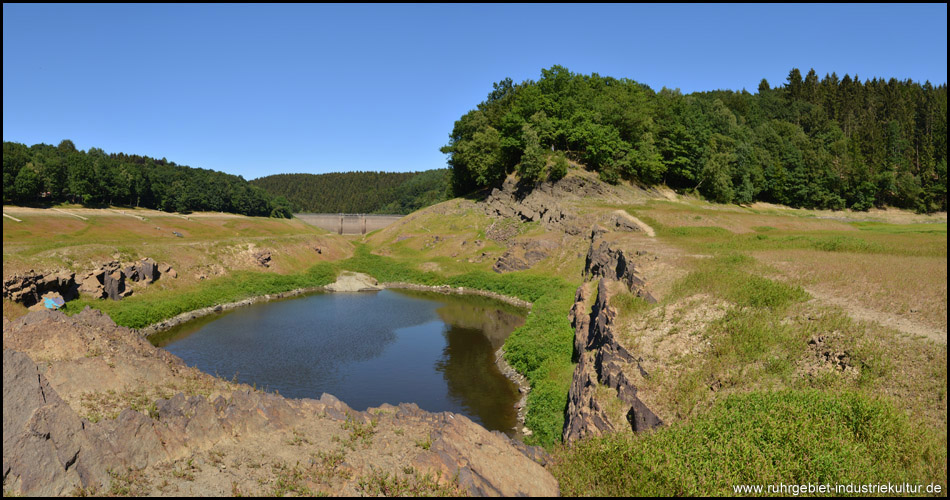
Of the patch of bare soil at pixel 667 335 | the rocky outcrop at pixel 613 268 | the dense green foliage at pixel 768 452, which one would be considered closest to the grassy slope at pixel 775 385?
the dense green foliage at pixel 768 452

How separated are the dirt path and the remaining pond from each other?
53.6 feet

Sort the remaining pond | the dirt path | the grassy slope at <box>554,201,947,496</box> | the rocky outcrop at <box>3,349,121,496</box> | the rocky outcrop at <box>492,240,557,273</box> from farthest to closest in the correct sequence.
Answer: the rocky outcrop at <box>492,240,557,273</box> → the remaining pond → the dirt path → the grassy slope at <box>554,201,947,496</box> → the rocky outcrop at <box>3,349,121,496</box>

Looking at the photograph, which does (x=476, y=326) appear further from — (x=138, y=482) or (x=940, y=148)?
(x=940, y=148)

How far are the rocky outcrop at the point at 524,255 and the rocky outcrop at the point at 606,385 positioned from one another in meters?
37.7

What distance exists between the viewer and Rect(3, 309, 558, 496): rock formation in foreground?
14234 millimetres

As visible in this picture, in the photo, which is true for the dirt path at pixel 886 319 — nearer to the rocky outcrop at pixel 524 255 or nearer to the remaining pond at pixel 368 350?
the remaining pond at pixel 368 350

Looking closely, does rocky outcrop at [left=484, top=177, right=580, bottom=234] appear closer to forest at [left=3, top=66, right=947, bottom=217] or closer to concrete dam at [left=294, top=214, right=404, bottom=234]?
forest at [left=3, top=66, right=947, bottom=217]

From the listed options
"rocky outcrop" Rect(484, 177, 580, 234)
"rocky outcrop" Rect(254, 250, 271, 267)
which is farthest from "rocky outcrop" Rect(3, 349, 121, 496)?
"rocky outcrop" Rect(484, 177, 580, 234)

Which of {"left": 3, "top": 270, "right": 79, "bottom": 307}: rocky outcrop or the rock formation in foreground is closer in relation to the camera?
the rock formation in foreground

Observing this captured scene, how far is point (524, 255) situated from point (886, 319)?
168 ft

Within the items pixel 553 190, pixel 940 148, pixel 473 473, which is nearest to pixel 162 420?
pixel 473 473

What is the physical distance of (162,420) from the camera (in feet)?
56.5

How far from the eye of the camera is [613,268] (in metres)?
41.3

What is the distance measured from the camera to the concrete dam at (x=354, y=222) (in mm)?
141375
